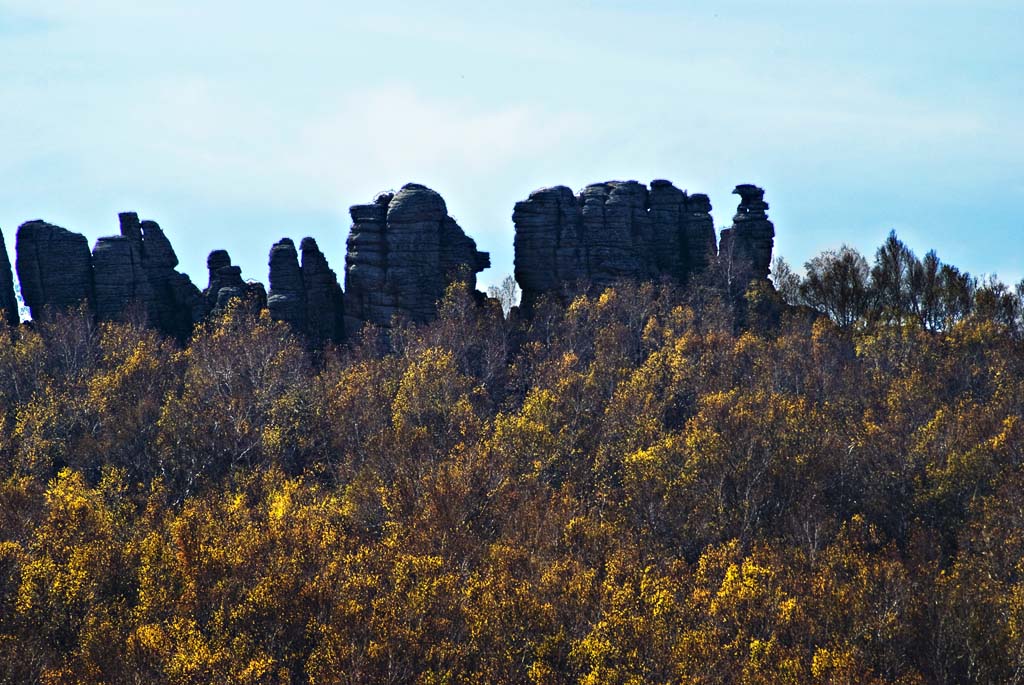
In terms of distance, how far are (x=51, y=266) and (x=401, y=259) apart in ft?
102

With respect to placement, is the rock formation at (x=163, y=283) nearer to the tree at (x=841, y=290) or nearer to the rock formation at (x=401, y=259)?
the rock formation at (x=401, y=259)

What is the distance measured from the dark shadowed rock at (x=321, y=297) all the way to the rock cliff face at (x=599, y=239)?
657 inches

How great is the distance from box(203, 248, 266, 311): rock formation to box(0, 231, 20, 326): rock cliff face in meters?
16.5

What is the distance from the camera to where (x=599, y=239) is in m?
124

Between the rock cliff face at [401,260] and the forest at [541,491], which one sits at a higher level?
the rock cliff face at [401,260]

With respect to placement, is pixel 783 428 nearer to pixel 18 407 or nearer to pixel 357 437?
pixel 357 437

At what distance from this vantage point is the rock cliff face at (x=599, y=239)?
123562mm

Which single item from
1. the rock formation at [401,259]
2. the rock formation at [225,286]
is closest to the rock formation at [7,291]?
the rock formation at [225,286]

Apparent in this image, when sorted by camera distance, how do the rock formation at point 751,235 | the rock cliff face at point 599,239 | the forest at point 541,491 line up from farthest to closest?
the rock formation at point 751,235, the rock cliff face at point 599,239, the forest at point 541,491

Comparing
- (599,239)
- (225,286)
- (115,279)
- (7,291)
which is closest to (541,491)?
(599,239)

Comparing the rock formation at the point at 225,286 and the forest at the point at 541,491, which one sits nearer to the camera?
the forest at the point at 541,491

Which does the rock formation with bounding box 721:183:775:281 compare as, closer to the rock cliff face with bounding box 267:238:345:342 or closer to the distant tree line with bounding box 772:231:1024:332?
the distant tree line with bounding box 772:231:1024:332

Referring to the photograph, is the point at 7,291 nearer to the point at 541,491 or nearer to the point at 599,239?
the point at 599,239

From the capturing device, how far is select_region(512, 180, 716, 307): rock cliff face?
12356 cm
